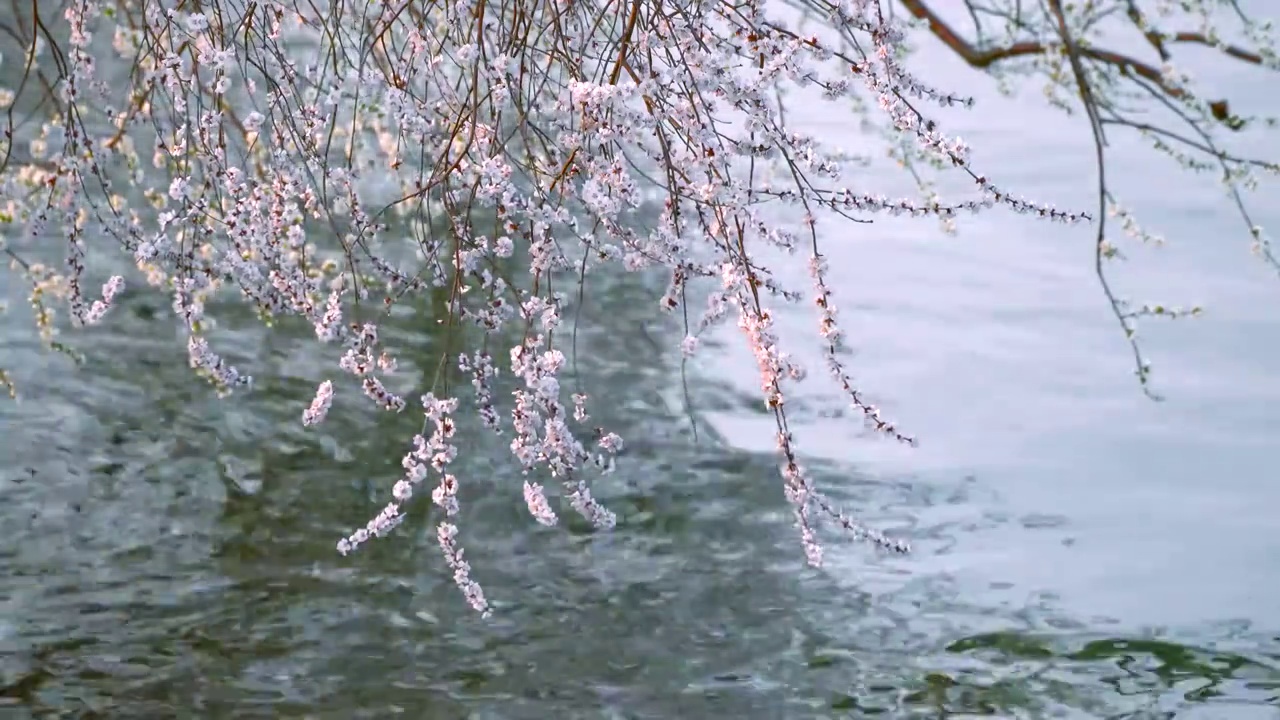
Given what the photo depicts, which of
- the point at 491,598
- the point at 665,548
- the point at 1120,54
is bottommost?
the point at 491,598

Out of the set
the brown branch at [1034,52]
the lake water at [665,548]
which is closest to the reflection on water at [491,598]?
the lake water at [665,548]

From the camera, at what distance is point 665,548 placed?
5.49 m

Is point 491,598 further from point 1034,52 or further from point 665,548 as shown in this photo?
point 1034,52

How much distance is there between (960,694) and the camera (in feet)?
15.1

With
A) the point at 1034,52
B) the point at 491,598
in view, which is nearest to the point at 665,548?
the point at 491,598

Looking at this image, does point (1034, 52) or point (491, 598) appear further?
point (1034, 52)

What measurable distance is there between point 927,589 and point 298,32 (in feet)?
28.8

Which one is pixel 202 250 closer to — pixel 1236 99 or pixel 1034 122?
pixel 1034 122

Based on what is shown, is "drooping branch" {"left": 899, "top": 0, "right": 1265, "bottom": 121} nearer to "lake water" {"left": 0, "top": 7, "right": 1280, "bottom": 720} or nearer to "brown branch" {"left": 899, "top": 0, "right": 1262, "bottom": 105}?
"brown branch" {"left": 899, "top": 0, "right": 1262, "bottom": 105}

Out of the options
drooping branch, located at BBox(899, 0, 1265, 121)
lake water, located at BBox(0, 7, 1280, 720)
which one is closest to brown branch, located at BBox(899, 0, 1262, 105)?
drooping branch, located at BBox(899, 0, 1265, 121)

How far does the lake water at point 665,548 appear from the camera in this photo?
4.55m

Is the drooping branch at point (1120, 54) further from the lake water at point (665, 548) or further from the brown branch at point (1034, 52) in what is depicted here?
the lake water at point (665, 548)

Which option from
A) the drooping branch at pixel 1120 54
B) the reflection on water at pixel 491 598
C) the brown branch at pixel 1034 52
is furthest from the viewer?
the brown branch at pixel 1034 52

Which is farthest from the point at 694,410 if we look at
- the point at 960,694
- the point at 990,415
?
the point at 960,694
